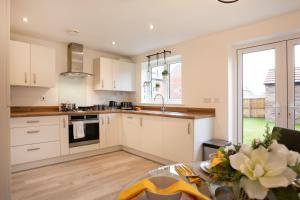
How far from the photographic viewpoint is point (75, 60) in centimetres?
382

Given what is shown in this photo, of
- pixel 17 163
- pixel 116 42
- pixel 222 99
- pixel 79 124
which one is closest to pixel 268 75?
pixel 222 99

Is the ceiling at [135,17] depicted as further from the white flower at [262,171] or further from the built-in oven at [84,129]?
the white flower at [262,171]

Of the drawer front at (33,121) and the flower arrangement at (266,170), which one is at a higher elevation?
the flower arrangement at (266,170)

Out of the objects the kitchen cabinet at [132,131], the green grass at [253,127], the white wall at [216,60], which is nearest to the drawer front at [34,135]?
the kitchen cabinet at [132,131]

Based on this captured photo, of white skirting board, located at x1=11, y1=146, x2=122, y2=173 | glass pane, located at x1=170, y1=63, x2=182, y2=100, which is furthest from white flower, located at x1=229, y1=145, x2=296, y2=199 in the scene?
glass pane, located at x1=170, y1=63, x2=182, y2=100

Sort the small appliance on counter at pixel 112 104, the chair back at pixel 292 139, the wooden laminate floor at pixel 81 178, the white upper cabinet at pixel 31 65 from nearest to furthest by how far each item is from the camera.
→ the chair back at pixel 292 139 < the wooden laminate floor at pixel 81 178 < the white upper cabinet at pixel 31 65 < the small appliance on counter at pixel 112 104

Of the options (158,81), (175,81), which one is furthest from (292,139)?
(158,81)

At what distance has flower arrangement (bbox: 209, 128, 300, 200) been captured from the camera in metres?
0.46

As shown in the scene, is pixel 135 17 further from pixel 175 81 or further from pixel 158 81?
pixel 158 81

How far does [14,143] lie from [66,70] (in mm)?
1721

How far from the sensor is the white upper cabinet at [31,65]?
301 centimetres

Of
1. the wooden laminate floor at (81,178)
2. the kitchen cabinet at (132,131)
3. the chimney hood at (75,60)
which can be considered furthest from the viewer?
the chimney hood at (75,60)

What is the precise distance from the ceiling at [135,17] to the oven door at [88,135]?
1.66 m

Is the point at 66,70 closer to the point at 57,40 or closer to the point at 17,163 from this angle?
the point at 57,40
